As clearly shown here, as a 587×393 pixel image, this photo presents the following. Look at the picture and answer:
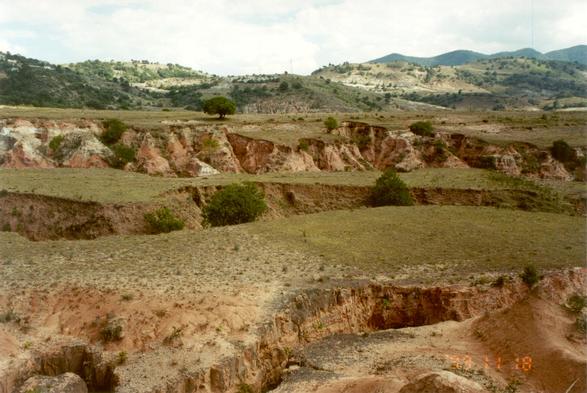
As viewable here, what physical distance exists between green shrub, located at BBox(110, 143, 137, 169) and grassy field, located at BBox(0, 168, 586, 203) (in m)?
2.64

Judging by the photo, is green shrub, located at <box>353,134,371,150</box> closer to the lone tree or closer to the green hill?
the lone tree

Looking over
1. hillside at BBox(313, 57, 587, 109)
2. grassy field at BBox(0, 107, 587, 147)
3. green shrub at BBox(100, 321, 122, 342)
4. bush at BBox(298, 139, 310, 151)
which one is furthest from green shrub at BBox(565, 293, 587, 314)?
hillside at BBox(313, 57, 587, 109)

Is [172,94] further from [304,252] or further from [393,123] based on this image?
[304,252]

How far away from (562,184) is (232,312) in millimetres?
26159

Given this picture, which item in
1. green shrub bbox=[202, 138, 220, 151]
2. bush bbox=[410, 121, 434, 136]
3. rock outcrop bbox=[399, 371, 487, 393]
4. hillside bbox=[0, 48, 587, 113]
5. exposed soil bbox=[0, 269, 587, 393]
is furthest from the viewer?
hillside bbox=[0, 48, 587, 113]

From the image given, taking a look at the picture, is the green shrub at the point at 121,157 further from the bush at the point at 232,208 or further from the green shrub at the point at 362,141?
the green shrub at the point at 362,141

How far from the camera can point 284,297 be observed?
16406mm

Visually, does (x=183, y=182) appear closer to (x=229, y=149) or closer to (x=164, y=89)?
(x=229, y=149)

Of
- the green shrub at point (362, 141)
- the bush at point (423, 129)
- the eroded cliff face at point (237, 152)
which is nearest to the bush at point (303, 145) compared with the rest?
the eroded cliff face at point (237, 152)

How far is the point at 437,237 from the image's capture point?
22172mm

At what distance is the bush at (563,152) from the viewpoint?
38.9m

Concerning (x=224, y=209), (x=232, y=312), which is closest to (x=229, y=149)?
(x=224, y=209)

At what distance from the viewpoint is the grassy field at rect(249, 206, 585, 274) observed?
1938 centimetres
